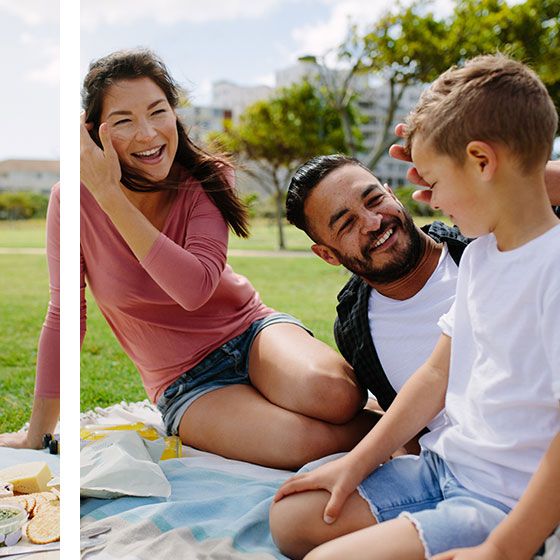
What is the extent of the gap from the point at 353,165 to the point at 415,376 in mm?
534

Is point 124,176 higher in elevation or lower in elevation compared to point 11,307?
higher

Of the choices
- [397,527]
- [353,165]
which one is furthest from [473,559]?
[353,165]

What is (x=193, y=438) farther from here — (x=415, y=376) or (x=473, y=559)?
(x=473, y=559)

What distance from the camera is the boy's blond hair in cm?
101

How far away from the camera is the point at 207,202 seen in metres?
1.80

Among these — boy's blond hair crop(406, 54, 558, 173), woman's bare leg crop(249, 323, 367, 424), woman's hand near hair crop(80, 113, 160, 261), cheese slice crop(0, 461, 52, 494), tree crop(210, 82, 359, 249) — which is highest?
tree crop(210, 82, 359, 249)

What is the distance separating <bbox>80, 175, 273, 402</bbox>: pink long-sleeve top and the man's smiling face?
298mm

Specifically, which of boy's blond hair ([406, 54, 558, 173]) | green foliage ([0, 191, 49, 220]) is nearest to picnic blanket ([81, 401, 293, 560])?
boy's blond hair ([406, 54, 558, 173])

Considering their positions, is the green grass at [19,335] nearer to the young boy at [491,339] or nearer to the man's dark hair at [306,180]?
the man's dark hair at [306,180]

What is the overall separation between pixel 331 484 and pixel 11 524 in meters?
0.57

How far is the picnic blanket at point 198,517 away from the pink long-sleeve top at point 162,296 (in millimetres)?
295

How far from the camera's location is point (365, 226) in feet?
4.86

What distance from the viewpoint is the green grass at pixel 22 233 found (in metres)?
14.1

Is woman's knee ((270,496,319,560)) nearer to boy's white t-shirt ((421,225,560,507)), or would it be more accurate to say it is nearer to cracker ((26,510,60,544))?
boy's white t-shirt ((421,225,560,507))
